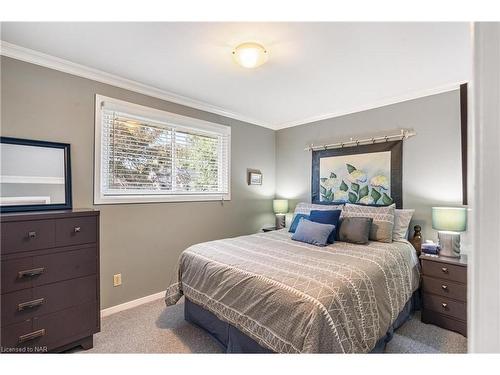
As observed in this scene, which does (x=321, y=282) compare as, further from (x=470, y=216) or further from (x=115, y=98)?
(x=115, y=98)

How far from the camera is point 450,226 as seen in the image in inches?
91.2

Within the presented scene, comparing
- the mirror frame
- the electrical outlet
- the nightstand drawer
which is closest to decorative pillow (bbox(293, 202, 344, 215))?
the nightstand drawer

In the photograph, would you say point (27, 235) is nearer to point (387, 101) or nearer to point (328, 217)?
point (328, 217)

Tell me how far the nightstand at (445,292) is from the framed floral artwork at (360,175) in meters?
0.86

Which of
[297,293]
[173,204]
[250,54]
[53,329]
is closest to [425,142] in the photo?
[250,54]

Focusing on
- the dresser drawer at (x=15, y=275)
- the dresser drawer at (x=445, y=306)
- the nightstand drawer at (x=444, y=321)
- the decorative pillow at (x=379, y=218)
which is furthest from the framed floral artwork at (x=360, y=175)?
the dresser drawer at (x=15, y=275)

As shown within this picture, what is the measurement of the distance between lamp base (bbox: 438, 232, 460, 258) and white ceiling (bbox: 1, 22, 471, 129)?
1.56m

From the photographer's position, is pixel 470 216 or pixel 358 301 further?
pixel 358 301

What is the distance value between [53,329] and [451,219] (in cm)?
347

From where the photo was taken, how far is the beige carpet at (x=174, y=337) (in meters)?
1.91

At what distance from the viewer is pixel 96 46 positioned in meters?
1.95
